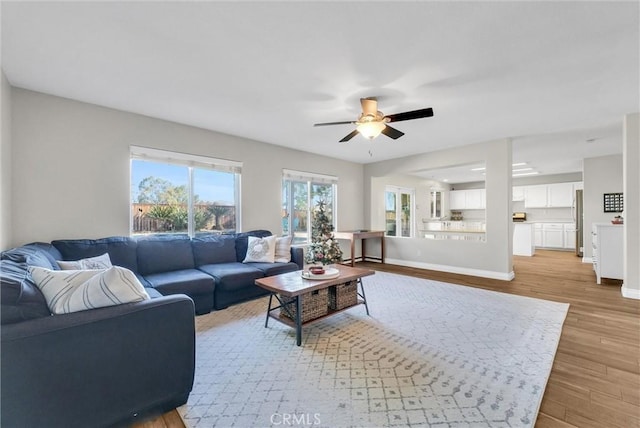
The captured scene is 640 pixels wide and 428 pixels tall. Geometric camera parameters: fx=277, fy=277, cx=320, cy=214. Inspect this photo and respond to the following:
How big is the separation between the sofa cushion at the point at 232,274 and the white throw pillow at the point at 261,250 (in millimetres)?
282

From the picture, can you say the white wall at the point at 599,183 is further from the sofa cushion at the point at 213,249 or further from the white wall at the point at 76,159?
the white wall at the point at 76,159

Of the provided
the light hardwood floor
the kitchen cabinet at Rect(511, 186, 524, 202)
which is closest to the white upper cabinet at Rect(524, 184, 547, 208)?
the kitchen cabinet at Rect(511, 186, 524, 202)

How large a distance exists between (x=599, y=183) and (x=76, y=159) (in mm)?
9525

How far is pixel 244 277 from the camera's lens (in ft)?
11.4

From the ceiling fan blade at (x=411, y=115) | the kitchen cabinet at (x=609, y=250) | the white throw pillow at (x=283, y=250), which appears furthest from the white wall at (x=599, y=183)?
the white throw pillow at (x=283, y=250)

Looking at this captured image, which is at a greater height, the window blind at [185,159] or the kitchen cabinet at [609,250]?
the window blind at [185,159]

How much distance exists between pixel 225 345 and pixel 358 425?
1.41m

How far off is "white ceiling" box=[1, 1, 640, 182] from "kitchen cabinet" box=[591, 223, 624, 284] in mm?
1703

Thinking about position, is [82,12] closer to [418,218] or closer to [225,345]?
[225,345]

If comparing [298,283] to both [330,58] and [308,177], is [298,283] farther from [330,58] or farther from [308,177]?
[308,177]

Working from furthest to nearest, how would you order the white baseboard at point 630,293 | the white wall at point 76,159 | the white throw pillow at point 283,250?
the white throw pillow at point 283,250
the white baseboard at point 630,293
the white wall at point 76,159

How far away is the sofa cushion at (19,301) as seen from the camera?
1294 millimetres

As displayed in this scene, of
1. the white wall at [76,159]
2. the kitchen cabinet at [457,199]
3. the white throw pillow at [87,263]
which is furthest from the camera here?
the kitchen cabinet at [457,199]

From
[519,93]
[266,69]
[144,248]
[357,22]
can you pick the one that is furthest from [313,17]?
[144,248]
